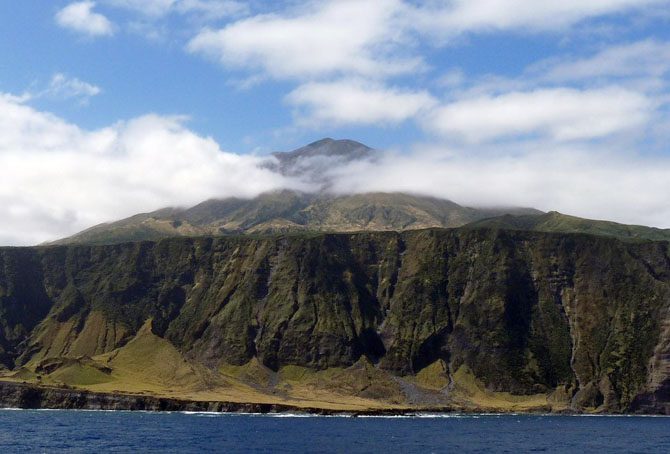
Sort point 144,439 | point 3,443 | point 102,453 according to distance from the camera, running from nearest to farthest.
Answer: point 102,453 → point 3,443 → point 144,439

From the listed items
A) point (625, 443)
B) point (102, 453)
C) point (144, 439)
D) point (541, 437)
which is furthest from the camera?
point (541, 437)

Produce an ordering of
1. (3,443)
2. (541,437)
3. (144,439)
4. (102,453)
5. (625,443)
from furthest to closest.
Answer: (541,437) < (625,443) < (144,439) < (3,443) < (102,453)

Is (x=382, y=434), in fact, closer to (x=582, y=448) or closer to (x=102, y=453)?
(x=582, y=448)

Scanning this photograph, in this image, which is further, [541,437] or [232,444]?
[541,437]

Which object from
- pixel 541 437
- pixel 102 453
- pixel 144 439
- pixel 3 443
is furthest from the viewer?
pixel 541 437

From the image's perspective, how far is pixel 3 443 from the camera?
472 ft

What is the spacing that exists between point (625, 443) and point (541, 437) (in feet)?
62.8

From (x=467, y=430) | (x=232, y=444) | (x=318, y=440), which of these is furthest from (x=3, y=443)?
(x=467, y=430)

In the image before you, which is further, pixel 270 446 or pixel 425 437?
pixel 425 437

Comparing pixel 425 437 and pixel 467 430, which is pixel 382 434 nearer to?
pixel 425 437

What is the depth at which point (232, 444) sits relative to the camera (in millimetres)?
149250

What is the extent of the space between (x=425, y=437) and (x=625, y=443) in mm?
41752

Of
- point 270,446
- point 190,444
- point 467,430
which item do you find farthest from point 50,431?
point 467,430

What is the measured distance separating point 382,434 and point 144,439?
5331 cm
